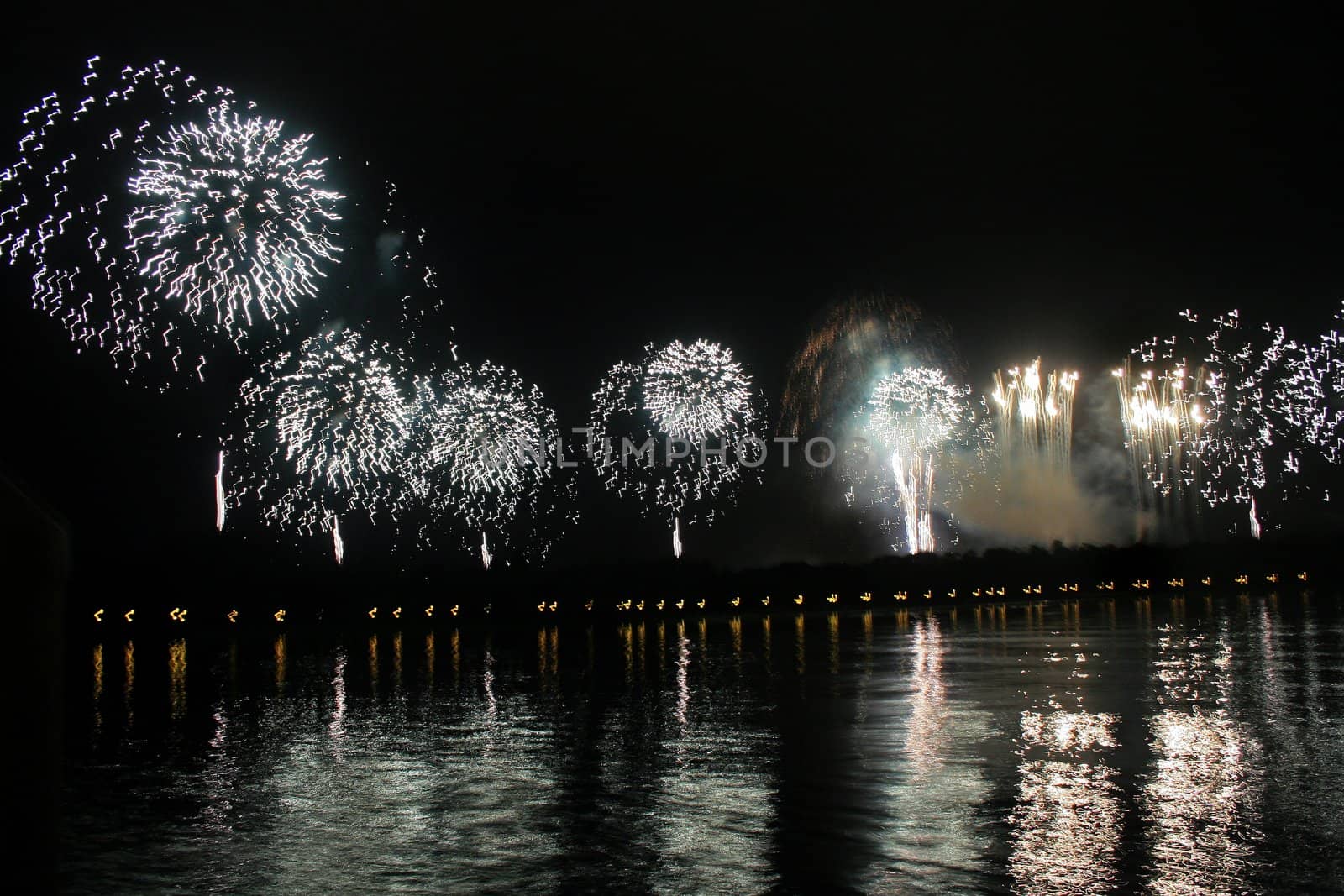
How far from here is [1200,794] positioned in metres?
8.00

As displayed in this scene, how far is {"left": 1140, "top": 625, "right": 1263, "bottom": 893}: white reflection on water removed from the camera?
613 centimetres

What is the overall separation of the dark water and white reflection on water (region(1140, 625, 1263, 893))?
0.10 feet

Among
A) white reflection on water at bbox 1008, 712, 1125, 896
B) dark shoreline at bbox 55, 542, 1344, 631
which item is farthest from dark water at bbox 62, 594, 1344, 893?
dark shoreline at bbox 55, 542, 1344, 631

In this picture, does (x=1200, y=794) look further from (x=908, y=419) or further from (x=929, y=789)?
(x=908, y=419)

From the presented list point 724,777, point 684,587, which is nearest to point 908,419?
point 684,587

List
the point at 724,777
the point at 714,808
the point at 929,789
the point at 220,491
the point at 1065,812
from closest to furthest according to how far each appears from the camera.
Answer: the point at 1065,812
the point at 714,808
the point at 929,789
the point at 724,777
the point at 220,491

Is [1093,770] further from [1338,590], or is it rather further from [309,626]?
[1338,590]

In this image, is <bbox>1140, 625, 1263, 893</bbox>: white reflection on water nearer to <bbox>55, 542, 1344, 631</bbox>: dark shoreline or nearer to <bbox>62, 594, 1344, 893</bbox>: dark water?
<bbox>62, 594, 1344, 893</bbox>: dark water

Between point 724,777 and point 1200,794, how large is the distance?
3.30 metres

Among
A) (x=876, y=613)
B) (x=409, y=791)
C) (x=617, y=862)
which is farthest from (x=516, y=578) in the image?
(x=617, y=862)

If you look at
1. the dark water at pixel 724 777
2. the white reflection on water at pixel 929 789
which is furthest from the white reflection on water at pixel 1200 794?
the white reflection on water at pixel 929 789

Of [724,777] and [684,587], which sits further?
[684,587]

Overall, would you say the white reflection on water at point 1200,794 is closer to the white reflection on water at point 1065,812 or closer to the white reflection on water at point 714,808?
the white reflection on water at point 1065,812

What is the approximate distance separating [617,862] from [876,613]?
31964 millimetres
